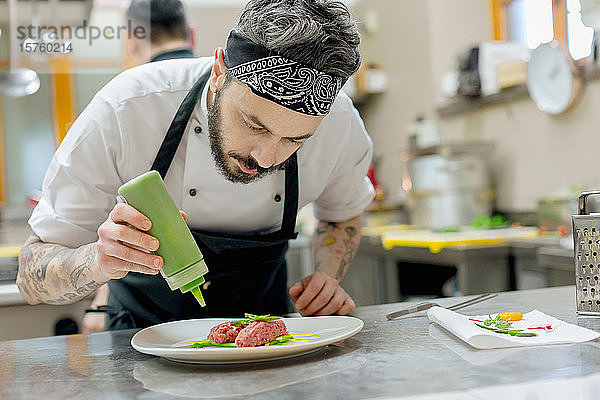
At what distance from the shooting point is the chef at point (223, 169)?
1.24m

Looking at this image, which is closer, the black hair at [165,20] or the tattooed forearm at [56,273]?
the tattooed forearm at [56,273]

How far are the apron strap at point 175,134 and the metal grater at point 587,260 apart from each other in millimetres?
824

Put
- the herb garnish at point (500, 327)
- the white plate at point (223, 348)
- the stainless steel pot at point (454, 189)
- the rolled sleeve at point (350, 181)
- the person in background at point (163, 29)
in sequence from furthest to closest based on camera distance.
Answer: the stainless steel pot at point (454, 189) → the person in background at point (163, 29) → the rolled sleeve at point (350, 181) → the herb garnish at point (500, 327) → the white plate at point (223, 348)

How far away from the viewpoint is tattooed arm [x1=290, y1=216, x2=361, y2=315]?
146 centimetres

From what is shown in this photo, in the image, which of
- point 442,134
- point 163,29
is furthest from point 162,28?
point 442,134

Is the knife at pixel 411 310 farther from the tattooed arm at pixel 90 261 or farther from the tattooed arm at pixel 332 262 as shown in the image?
the tattooed arm at pixel 90 261

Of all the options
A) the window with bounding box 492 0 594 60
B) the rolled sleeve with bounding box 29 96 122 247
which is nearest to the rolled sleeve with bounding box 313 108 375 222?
the rolled sleeve with bounding box 29 96 122 247

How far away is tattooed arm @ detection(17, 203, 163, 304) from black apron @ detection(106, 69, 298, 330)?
0.18m

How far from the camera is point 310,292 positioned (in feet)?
4.75

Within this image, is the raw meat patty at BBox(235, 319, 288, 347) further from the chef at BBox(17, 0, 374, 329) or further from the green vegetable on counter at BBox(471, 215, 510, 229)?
the green vegetable on counter at BBox(471, 215, 510, 229)

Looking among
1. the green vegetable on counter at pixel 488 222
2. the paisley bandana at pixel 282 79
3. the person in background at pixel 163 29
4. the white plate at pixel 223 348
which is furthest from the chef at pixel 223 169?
the green vegetable on counter at pixel 488 222

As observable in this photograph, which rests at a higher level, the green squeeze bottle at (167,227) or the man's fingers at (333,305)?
the green squeeze bottle at (167,227)

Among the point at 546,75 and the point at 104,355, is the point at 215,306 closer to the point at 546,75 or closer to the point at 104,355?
the point at 104,355

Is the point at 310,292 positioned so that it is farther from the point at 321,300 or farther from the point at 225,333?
the point at 225,333
